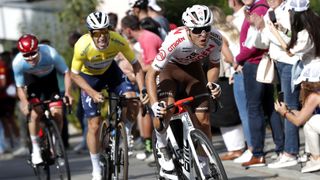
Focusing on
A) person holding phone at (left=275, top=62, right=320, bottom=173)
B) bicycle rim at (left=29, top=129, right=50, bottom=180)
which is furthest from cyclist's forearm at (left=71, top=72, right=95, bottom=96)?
person holding phone at (left=275, top=62, right=320, bottom=173)

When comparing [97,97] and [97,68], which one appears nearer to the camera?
[97,97]

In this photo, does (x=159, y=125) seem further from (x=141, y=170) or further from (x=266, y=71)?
(x=141, y=170)

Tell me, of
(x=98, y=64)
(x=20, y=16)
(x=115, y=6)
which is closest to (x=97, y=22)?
(x=98, y=64)

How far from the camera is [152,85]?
953cm

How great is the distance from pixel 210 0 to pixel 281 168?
2486 millimetres

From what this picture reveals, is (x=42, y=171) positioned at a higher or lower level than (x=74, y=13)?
lower

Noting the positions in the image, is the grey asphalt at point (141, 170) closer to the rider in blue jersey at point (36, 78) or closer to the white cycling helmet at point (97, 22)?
the rider in blue jersey at point (36, 78)

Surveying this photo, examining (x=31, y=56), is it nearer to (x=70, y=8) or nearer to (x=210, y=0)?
(x=210, y=0)

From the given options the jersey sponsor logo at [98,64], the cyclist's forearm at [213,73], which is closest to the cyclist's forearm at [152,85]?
the cyclist's forearm at [213,73]

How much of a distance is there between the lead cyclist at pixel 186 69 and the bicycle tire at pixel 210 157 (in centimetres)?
13

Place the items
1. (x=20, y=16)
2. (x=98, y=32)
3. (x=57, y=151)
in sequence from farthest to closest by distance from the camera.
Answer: (x=20, y=16) → (x=57, y=151) → (x=98, y=32)

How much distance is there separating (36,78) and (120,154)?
2370 mm

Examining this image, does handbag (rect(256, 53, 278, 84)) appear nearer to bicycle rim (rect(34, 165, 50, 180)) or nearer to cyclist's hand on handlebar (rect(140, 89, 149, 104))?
cyclist's hand on handlebar (rect(140, 89, 149, 104))

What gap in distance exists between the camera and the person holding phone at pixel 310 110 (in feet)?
33.9
